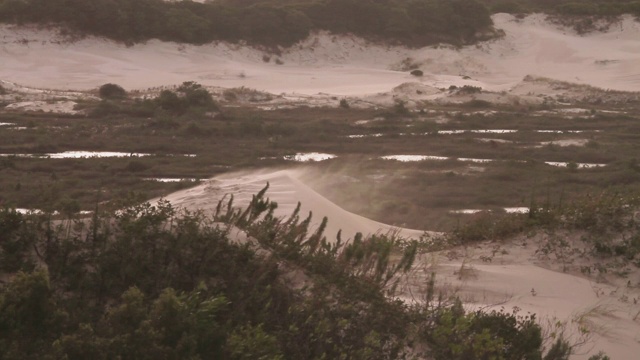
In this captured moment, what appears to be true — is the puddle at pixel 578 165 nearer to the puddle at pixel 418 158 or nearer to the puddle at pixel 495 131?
the puddle at pixel 418 158

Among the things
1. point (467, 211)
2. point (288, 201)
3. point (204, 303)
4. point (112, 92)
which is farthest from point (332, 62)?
point (204, 303)

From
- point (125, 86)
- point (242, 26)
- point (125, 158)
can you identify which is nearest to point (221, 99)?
point (125, 86)

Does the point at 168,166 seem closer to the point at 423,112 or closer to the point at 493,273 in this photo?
the point at 493,273

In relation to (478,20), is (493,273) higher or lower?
lower

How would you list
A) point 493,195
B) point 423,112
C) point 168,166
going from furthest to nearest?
1. point 423,112
2. point 168,166
3. point 493,195

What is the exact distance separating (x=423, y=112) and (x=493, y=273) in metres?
16.3

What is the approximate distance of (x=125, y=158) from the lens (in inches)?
647

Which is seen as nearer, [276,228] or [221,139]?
[276,228]

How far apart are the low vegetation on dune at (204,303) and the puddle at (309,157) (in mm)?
10037

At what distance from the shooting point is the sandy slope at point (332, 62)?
3198 cm

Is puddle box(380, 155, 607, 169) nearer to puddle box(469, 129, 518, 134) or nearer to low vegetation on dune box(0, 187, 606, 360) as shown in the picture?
puddle box(469, 129, 518, 134)

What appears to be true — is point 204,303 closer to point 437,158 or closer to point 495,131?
point 437,158

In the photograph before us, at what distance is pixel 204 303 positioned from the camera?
5730 millimetres

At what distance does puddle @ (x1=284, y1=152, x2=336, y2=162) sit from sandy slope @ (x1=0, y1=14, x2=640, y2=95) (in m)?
12.3
